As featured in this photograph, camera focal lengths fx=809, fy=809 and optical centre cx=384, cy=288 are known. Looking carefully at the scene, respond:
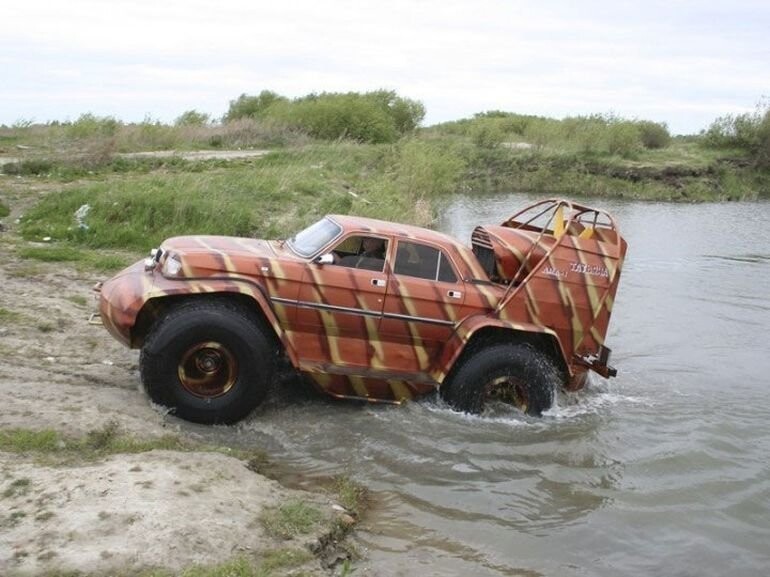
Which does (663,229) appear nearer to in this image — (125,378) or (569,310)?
(569,310)

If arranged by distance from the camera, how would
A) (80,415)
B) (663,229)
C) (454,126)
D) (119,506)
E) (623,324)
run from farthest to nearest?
(454,126) < (663,229) < (623,324) < (80,415) < (119,506)

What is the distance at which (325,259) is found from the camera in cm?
793

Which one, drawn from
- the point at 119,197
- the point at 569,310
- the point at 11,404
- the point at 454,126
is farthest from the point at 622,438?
the point at 454,126

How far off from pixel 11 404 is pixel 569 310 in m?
5.47

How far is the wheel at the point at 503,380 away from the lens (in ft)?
27.5

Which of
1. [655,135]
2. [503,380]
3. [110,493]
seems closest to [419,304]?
[503,380]

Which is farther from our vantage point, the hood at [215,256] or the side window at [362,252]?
the side window at [362,252]

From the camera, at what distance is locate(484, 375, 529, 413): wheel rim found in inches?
333

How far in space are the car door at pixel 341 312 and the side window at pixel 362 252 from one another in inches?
1.2

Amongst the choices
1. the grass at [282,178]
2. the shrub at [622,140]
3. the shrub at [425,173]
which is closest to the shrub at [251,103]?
the grass at [282,178]

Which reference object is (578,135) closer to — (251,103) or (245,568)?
(251,103)

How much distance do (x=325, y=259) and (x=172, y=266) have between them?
1.46 meters

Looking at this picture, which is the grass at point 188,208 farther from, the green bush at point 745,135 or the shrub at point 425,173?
the green bush at point 745,135

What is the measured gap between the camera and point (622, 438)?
346 inches
